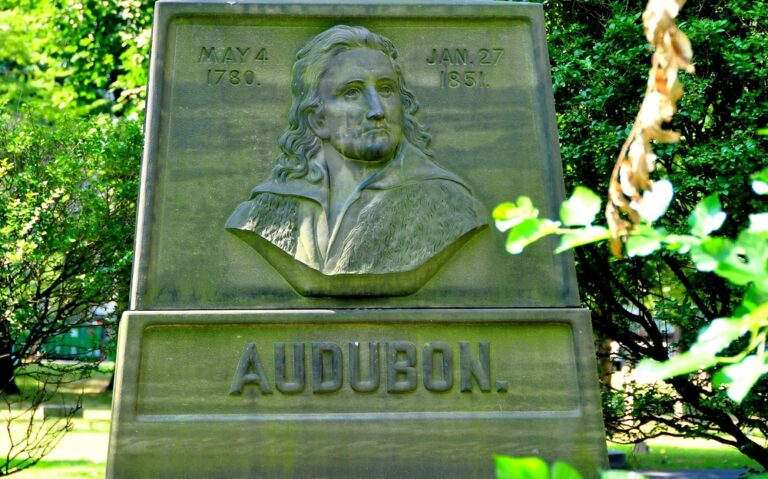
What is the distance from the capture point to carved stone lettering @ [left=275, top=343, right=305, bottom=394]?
5.24m

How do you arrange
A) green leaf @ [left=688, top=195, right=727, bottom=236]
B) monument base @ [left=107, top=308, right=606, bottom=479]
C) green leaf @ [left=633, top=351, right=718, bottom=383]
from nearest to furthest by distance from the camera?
green leaf @ [left=633, top=351, right=718, bottom=383], green leaf @ [left=688, top=195, right=727, bottom=236], monument base @ [left=107, top=308, right=606, bottom=479]

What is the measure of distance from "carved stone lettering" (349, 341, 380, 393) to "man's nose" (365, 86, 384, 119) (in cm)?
112

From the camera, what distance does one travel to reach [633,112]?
27.0ft

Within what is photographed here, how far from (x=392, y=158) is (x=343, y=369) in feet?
3.58

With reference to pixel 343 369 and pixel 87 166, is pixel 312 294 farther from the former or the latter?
pixel 87 166

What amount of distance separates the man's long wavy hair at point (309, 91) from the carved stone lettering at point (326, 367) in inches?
33.0

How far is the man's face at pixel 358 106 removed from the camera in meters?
5.38

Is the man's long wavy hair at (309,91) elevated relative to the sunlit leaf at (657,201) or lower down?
elevated

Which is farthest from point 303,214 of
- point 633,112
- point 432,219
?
point 633,112

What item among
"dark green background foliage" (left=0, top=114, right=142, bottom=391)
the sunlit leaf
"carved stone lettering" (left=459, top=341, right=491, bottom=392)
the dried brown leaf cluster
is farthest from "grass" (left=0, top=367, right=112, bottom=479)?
the sunlit leaf

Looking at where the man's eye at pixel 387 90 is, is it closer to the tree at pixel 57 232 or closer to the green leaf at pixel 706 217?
the green leaf at pixel 706 217

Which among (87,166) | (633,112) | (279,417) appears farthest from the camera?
(87,166)

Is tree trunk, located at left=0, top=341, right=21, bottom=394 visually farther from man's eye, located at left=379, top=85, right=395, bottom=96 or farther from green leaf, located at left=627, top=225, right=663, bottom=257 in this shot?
green leaf, located at left=627, top=225, right=663, bottom=257

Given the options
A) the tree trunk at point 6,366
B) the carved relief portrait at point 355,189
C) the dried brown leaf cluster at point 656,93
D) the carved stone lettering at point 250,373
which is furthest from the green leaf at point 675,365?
the tree trunk at point 6,366
